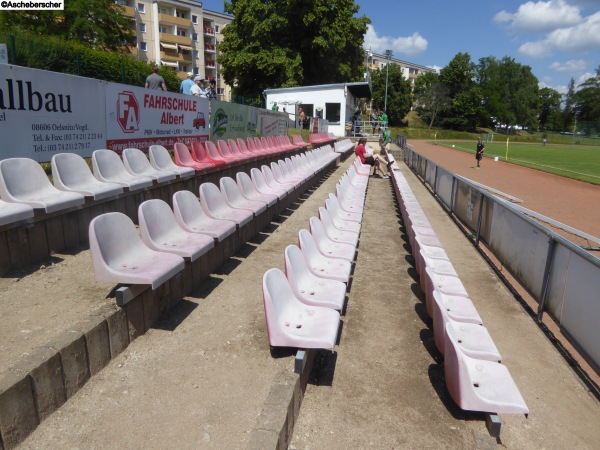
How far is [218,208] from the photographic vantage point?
5.15 m

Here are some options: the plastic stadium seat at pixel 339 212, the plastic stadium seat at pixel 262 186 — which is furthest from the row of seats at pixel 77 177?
the plastic stadium seat at pixel 339 212

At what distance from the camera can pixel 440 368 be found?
3262 mm

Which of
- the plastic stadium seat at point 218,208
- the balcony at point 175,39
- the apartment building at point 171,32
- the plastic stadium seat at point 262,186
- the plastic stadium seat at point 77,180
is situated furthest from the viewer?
the balcony at point 175,39

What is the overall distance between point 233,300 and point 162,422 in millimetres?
1651

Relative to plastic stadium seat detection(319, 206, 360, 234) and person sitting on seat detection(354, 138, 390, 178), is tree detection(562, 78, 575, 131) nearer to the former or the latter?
person sitting on seat detection(354, 138, 390, 178)

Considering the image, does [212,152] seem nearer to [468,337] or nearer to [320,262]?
[320,262]

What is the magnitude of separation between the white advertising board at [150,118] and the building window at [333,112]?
2137cm

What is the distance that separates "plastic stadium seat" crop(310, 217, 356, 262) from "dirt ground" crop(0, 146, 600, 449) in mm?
495

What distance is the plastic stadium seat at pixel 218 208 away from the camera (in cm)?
489

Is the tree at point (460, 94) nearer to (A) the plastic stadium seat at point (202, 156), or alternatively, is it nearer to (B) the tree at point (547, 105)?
(B) the tree at point (547, 105)

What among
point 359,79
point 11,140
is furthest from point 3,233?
point 359,79

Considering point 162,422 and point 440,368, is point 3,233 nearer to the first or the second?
point 162,422

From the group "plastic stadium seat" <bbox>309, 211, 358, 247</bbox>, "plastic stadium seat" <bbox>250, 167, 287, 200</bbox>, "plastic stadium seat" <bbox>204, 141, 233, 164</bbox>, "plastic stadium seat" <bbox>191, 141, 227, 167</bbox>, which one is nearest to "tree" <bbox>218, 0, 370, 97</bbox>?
"plastic stadium seat" <bbox>204, 141, 233, 164</bbox>

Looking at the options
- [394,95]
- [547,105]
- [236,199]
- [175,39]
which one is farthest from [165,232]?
[547,105]
